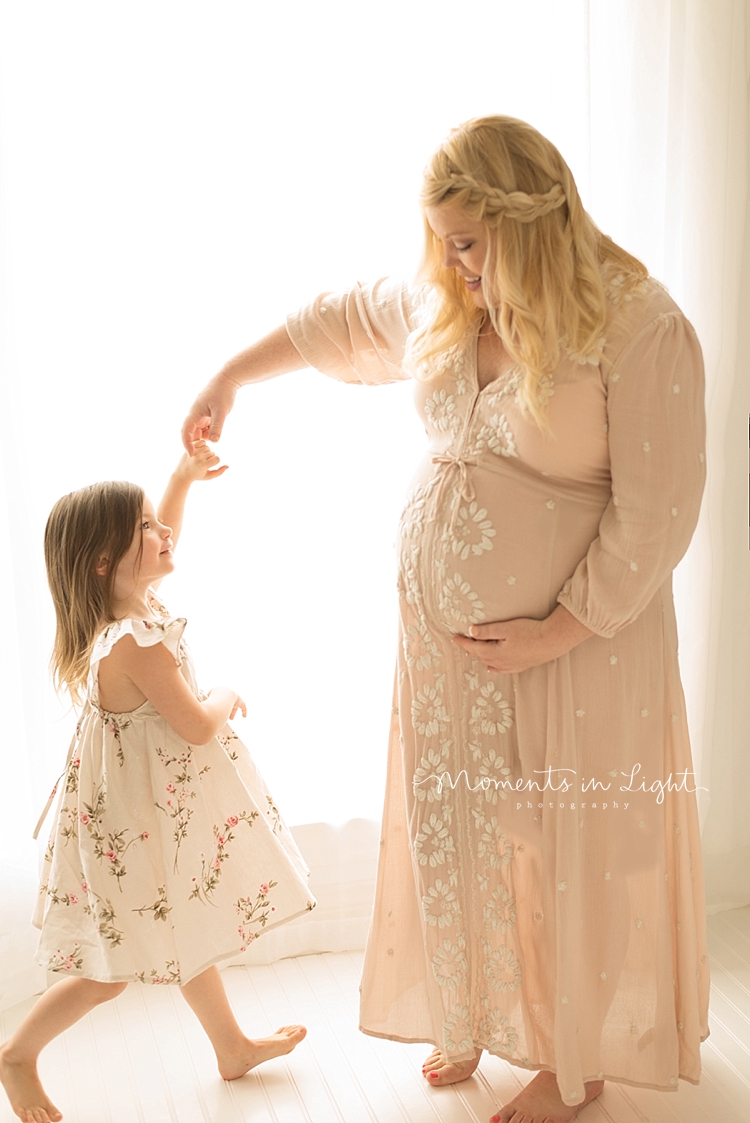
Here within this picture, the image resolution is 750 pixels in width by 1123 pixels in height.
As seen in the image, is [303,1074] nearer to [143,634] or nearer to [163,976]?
[163,976]

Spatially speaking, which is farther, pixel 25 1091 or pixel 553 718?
pixel 25 1091

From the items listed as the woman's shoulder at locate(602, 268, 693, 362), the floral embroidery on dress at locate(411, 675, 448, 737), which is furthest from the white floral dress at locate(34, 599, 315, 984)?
the woman's shoulder at locate(602, 268, 693, 362)

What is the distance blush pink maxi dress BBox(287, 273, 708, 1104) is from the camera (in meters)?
1.48

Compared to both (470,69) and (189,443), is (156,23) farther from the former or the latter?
(189,443)

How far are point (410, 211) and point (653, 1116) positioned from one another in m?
1.63

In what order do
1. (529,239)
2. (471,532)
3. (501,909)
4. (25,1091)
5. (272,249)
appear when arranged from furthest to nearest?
(272,249) < (25,1091) < (501,909) < (471,532) < (529,239)

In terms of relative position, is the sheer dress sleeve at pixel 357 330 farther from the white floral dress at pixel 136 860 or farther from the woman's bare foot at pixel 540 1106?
the woman's bare foot at pixel 540 1106

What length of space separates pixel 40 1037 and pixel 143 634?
0.68 metres

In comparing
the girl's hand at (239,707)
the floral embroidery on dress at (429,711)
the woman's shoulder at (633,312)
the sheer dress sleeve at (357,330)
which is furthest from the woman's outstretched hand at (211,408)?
the woman's shoulder at (633,312)

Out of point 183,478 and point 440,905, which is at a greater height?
point 183,478

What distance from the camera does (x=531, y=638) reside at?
60.9 inches

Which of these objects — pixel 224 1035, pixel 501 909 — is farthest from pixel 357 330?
pixel 224 1035

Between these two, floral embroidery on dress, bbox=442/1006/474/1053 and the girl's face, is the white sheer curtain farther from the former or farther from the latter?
floral embroidery on dress, bbox=442/1006/474/1053

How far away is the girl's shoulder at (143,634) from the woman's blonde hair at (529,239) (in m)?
0.65
